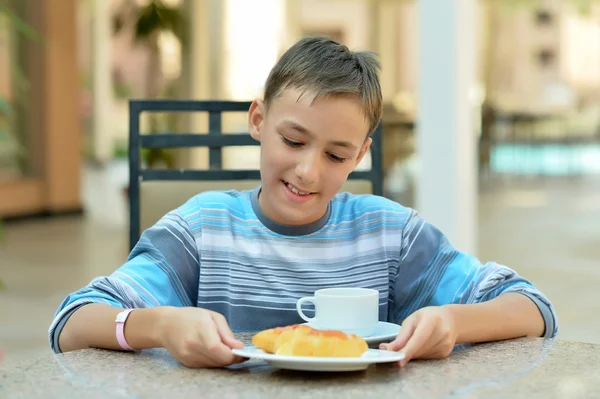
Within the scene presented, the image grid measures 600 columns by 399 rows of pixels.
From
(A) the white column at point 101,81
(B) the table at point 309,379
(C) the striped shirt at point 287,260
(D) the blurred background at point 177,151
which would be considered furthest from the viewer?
(A) the white column at point 101,81

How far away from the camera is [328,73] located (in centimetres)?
109

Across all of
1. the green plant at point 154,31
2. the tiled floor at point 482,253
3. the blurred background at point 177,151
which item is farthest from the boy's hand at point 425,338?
the green plant at point 154,31

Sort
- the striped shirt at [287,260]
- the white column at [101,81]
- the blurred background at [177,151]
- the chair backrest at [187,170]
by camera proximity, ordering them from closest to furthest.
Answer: the striped shirt at [287,260] < the chair backrest at [187,170] < the blurred background at [177,151] < the white column at [101,81]

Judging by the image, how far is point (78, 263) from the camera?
5.70m

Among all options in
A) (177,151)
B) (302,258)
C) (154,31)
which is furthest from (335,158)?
(177,151)

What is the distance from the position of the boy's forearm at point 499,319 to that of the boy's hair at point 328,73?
0.86ft

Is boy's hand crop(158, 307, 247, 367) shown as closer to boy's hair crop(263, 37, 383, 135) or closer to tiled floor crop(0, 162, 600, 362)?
boy's hair crop(263, 37, 383, 135)

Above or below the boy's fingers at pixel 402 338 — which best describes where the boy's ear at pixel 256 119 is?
above

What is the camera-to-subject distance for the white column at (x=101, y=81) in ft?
49.7

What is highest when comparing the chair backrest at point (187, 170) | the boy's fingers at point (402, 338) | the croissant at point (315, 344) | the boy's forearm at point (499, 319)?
the chair backrest at point (187, 170)

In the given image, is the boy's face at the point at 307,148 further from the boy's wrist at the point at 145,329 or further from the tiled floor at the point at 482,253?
the tiled floor at the point at 482,253

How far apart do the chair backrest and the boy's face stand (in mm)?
475

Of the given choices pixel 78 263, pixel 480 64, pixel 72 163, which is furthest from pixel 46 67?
pixel 480 64

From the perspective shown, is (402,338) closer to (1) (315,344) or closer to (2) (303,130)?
(1) (315,344)
